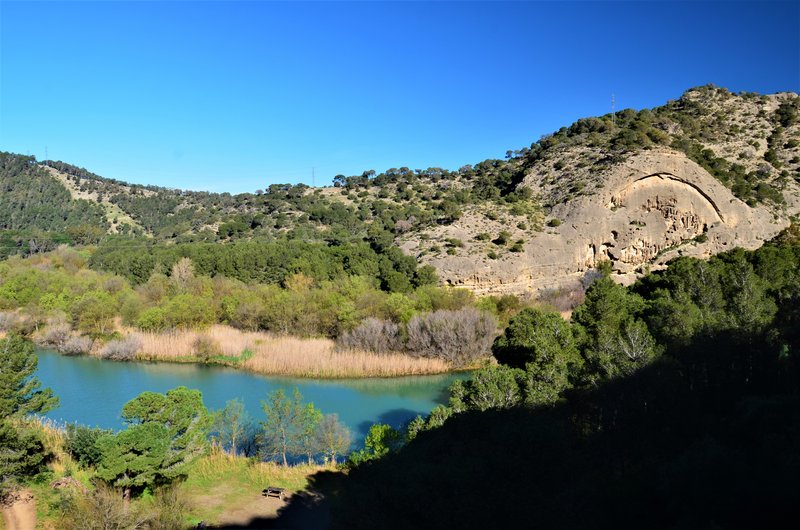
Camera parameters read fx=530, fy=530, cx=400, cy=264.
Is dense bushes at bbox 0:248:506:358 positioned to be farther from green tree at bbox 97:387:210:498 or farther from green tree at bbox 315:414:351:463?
green tree at bbox 97:387:210:498

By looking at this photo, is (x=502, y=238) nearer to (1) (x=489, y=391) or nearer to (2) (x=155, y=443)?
(1) (x=489, y=391)

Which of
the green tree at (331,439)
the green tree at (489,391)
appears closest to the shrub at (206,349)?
the green tree at (331,439)

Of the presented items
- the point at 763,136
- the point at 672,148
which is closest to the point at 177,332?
the point at 672,148

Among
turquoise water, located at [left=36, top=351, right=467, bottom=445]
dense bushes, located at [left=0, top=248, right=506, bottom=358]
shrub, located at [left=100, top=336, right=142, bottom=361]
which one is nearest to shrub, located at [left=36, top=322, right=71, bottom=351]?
dense bushes, located at [left=0, top=248, right=506, bottom=358]

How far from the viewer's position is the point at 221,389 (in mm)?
27297

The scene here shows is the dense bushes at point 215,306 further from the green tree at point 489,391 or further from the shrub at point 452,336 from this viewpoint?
the green tree at point 489,391

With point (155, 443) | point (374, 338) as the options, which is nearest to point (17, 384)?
point (155, 443)

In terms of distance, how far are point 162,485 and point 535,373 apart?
11.4 metres

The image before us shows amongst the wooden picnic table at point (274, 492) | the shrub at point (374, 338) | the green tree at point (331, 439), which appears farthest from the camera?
the shrub at point (374, 338)

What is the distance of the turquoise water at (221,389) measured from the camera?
933 inches

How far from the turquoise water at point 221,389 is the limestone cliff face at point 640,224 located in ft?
64.0

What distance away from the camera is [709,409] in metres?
12.7

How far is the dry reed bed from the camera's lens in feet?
97.2

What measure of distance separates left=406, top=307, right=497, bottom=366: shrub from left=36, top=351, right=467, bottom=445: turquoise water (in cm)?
146
